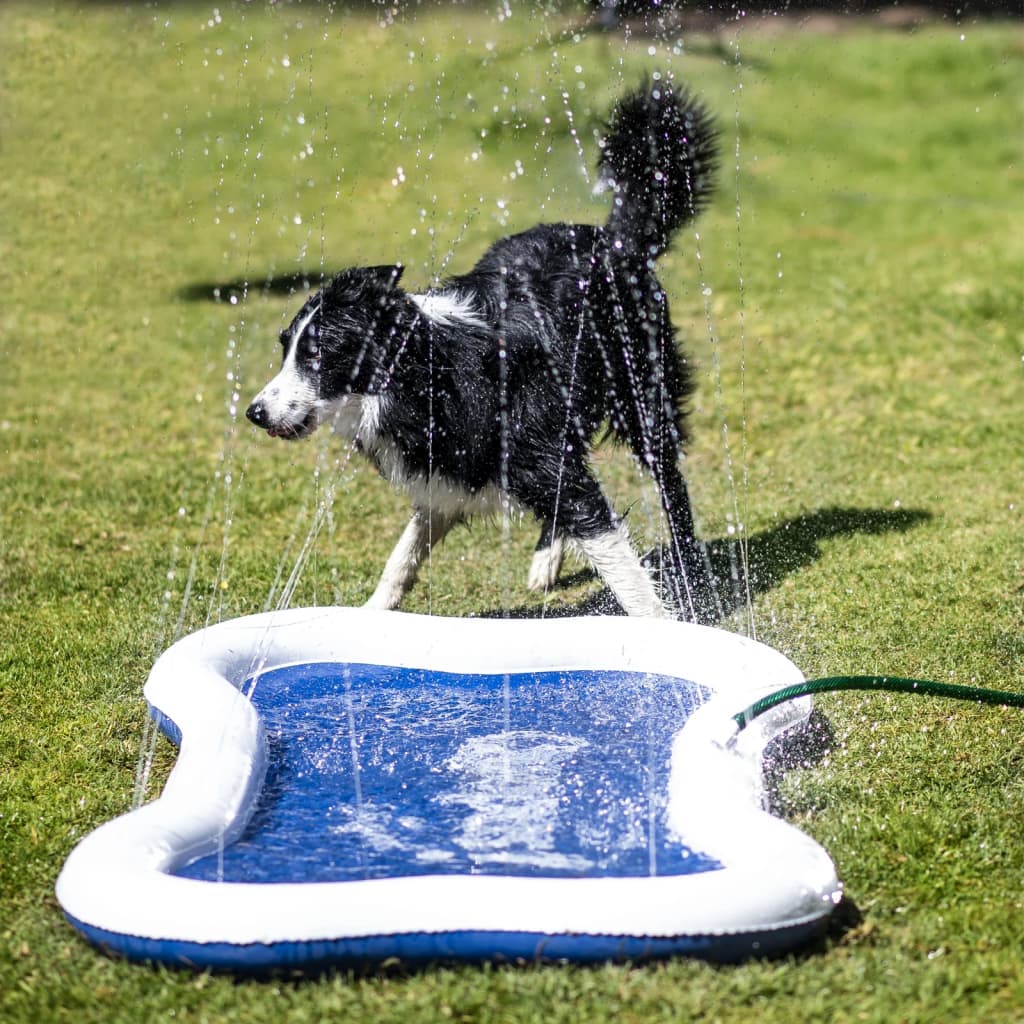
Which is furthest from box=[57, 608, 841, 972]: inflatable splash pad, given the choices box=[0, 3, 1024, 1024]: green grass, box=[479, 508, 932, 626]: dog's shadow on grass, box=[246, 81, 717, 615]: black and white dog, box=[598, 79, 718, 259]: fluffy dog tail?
box=[598, 79, 718, 259]: fluffy dog tail

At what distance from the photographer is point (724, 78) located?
19.4 metres

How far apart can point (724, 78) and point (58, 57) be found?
31.5ft

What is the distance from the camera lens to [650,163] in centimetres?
571

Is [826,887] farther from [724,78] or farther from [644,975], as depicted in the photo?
[724,78]

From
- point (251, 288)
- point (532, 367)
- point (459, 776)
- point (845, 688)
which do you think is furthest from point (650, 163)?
point (251, 288)

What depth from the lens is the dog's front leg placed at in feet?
18.0

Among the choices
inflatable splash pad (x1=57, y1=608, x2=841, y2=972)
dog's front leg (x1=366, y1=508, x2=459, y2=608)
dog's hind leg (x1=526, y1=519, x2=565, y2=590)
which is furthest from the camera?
dog's hind leg (x1=526, y1=519, x2=565, y2=590)

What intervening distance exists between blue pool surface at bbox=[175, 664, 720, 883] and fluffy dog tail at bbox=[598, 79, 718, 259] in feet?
6.39

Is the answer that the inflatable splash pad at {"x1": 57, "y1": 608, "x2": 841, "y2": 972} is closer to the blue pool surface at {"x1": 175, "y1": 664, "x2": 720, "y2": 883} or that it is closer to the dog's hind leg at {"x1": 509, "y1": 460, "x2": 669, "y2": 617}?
the blue pool surface at {"x1": 175, "y1": 664, "x2": 720, "y2": 883}

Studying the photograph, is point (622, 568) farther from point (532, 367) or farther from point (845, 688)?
point (845, 688)

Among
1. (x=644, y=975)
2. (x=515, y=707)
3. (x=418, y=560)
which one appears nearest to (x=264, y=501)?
(x=418, y=560)

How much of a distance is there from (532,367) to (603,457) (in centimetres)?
279

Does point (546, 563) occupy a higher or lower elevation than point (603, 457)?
higher

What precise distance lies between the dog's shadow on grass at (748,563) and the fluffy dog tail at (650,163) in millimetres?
1370
